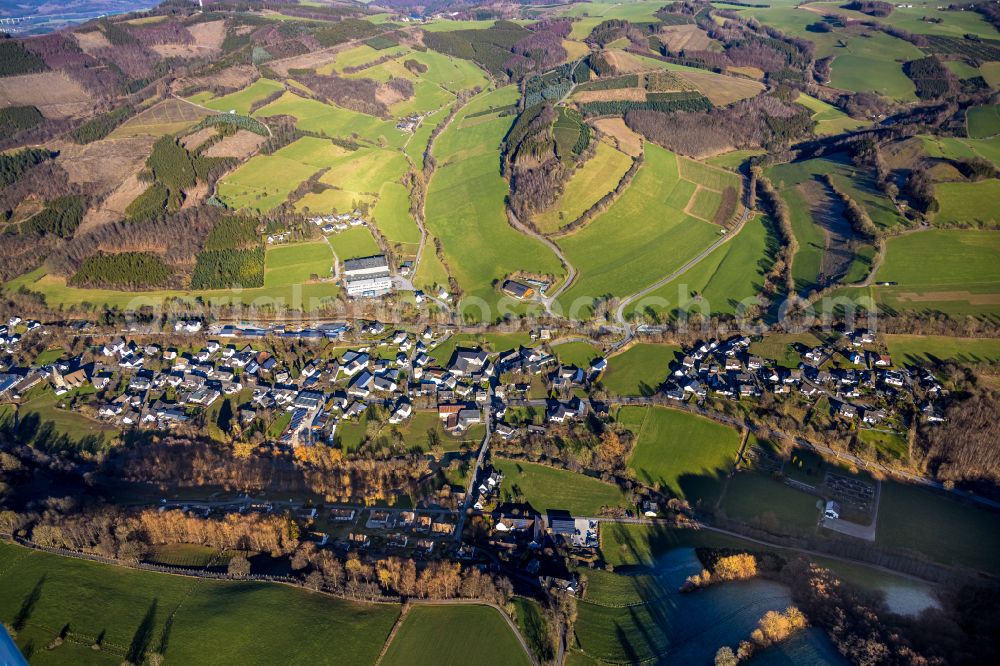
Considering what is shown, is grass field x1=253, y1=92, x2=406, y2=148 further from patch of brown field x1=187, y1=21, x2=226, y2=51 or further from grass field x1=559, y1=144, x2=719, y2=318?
grass field x1=559, y1=144, x2=719, y2=318

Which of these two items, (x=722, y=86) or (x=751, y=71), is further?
(x=751, y=71)

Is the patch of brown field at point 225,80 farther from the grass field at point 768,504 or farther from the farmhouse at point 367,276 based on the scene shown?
the grass field at point 768,504

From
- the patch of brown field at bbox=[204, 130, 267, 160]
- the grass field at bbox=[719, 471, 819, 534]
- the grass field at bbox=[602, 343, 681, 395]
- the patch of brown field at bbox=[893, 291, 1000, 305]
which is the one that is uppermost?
the patch of brown field at bbox=[204, 130, 267, 160]

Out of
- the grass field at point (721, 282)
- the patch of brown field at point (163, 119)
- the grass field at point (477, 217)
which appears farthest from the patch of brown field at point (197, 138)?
the grass field at point (721, 282)

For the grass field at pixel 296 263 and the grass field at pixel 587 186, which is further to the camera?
the grass field at pixel 587 186

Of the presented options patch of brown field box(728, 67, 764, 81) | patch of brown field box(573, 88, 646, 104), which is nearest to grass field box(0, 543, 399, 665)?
patch of brown field box(573, 88, 646, 104)

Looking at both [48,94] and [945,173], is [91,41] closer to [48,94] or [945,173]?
[48,94]

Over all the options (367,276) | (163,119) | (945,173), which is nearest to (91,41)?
(163,119)
